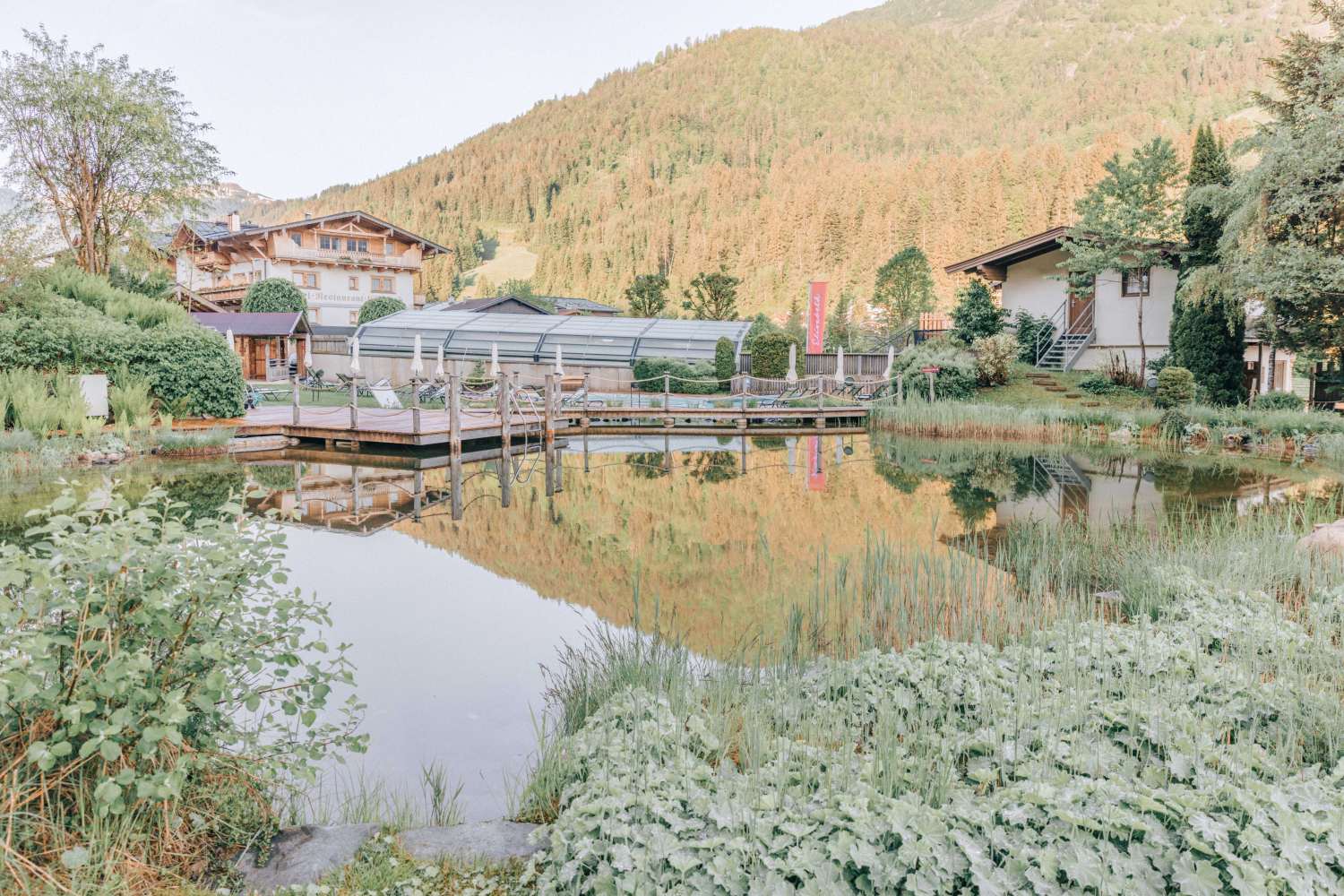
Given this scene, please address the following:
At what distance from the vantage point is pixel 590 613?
5238 mm

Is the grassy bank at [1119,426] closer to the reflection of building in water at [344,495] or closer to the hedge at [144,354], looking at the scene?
the reflection of building in water at [344,495]

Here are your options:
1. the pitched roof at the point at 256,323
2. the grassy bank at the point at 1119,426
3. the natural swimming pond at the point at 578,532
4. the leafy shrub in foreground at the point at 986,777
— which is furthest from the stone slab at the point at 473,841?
the pitched roof at the point at 256,323

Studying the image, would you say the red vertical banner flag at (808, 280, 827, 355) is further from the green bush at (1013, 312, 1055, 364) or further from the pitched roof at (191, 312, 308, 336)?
the pitched roof at (191, 312, 308, 336)

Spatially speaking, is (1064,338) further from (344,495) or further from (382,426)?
(344,495)

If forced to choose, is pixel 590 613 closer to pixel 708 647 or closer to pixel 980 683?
pixel 708 647

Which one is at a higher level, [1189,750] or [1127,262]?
[1127,262]

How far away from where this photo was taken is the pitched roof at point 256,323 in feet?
84.9

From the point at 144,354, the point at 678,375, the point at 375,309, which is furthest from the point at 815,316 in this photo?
the point at 144,354

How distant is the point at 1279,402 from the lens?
52.2ft

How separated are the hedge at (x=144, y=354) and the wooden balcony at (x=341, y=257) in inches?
1038

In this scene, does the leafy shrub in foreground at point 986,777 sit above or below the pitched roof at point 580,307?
below

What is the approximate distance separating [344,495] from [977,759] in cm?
844

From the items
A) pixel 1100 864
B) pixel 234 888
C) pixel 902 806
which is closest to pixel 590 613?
pixel 234 888

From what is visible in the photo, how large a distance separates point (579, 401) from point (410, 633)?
15.6 metres
